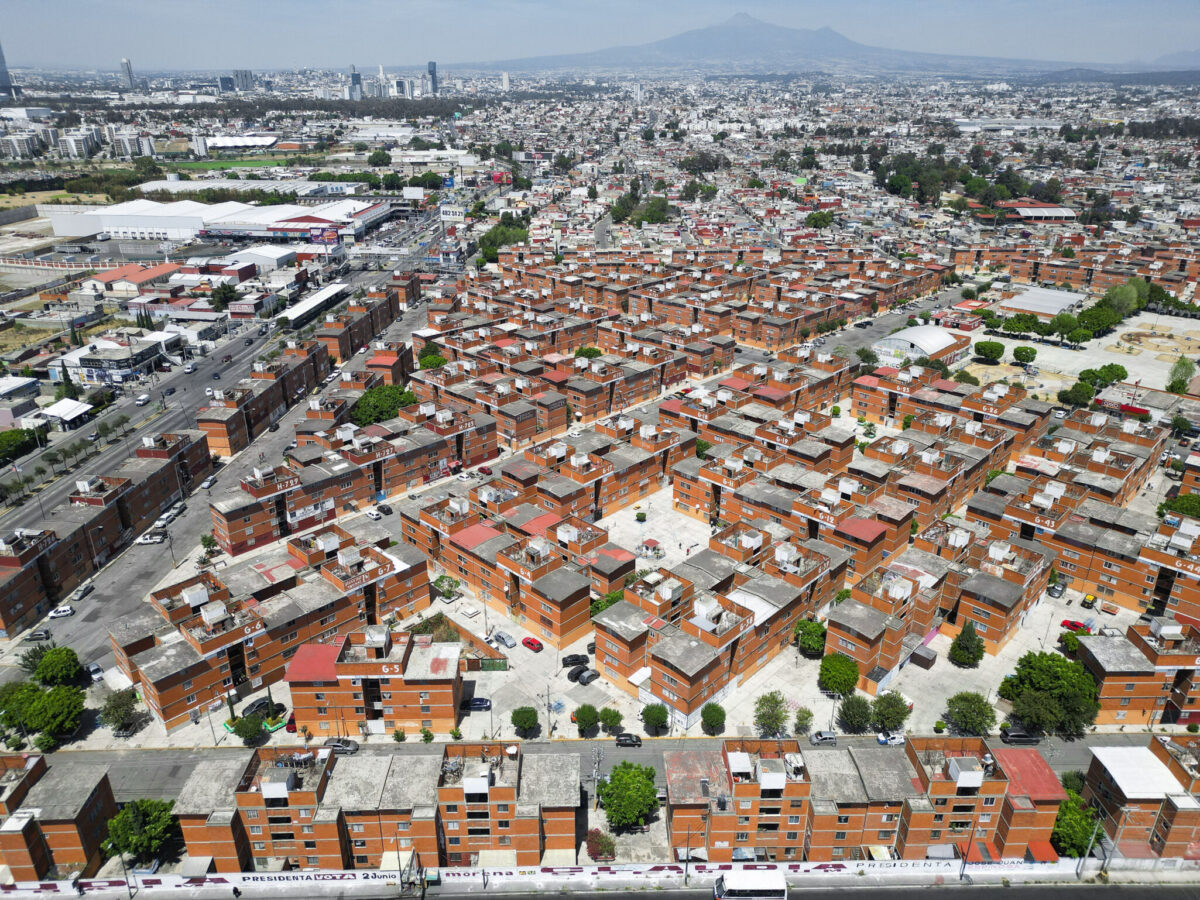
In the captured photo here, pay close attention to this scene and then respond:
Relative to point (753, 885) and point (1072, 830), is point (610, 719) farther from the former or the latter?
point (1072, 830)

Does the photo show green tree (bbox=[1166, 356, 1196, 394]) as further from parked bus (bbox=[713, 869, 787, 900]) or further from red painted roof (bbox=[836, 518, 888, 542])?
parked bus (bbox=[713, 869, 787, 900])

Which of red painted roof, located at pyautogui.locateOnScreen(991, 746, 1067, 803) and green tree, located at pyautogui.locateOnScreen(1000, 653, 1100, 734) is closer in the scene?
red painted roof, located at pyautogui.locateOnScreen(991, 746, 1067, 803)

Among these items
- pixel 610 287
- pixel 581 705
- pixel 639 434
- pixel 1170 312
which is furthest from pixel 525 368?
pixel 1170 312

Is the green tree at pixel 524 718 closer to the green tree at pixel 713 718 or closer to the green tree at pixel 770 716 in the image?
the green tree at pixel 713 718

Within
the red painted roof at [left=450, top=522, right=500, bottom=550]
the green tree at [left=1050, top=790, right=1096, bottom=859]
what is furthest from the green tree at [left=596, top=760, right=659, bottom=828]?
the red painted roof at [left=450, top=522, right=500, bottom=550]

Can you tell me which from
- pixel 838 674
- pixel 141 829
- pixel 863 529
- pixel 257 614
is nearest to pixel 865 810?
pixel 838 674

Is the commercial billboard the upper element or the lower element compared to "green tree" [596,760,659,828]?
upper

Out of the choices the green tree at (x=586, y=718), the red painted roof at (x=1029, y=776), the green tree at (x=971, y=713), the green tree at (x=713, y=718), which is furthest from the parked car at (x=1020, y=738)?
the green tree at (x=586, y=718)
